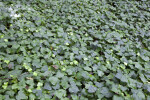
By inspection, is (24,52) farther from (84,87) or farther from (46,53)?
(84,87)

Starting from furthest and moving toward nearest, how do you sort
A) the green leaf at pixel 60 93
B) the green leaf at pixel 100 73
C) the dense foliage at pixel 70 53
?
the green leaf at pixel 100 73
the dense foliage at pixel 70 53
the green leaf at pixel 60 93

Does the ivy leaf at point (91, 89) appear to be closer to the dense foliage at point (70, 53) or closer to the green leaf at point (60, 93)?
the dense foliage at point (70, 53)

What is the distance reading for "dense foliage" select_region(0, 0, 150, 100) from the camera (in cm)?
221

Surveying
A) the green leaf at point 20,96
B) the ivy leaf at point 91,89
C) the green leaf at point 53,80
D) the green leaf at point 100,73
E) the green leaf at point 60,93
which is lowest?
the green leaf at point 60,93

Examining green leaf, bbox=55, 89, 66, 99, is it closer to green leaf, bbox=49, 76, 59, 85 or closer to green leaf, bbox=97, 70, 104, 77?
green leaf, bbox=49, 76, 59, 85

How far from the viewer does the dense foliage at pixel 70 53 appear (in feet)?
7.25

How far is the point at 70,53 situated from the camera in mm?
2816

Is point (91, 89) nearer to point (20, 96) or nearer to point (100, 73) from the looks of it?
point (100, 73)

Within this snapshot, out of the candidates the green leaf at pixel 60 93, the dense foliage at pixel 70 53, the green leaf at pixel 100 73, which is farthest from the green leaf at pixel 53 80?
the green leaf at pixel 100 73

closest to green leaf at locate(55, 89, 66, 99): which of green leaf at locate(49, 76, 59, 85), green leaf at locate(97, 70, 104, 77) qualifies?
green leaf at locate(49, 76, 59, 85)

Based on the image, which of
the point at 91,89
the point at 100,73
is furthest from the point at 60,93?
the point at 100,73

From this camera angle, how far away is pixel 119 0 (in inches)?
219

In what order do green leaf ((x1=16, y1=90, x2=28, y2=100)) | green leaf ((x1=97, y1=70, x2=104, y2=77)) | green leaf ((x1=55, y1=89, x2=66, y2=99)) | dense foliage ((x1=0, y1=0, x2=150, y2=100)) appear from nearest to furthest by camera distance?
1. green leaf ((x1=16, y1=90, x2=28, y2=100))
2. green leaf ((x1=55, y1=89, x2=66, y2=99))
3. dense foliage ((x1=0, y1=0, x2=150, y2=100))
4. green leaf ((x1=97, y1=70, x2=104, y2=77))

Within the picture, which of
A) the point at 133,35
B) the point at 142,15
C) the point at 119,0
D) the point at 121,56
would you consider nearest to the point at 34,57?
the point at 121,56
